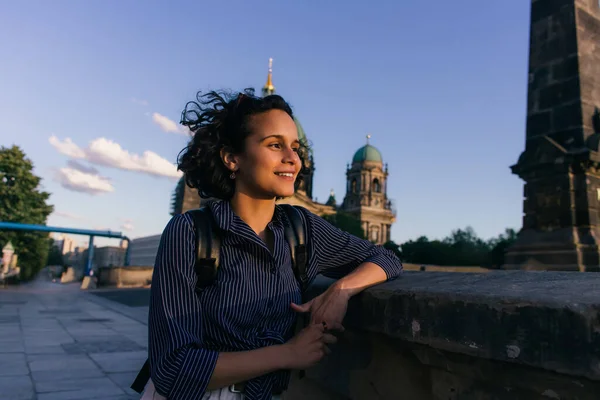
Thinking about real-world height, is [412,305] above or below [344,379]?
above

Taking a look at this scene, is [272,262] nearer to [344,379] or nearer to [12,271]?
[344,379]

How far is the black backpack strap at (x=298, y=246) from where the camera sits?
5.54ft

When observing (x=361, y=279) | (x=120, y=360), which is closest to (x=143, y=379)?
(x=361, y=279)

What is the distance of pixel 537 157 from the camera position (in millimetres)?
7250

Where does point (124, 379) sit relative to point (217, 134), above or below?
below

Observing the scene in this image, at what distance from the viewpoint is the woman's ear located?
174cm

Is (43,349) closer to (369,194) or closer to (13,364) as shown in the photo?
(13,364)

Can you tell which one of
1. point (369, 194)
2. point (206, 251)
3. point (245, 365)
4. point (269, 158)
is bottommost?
point (245, 365)

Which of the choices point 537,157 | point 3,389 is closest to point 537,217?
point 537,157

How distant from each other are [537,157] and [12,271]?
31410mm

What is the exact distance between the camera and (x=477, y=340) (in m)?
1.13

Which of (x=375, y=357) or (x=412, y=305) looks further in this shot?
(x=375, y=357)

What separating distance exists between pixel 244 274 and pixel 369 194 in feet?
250

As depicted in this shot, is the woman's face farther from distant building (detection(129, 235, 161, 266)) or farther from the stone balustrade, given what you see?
distant building (detection(129, 235, 161, 266))
